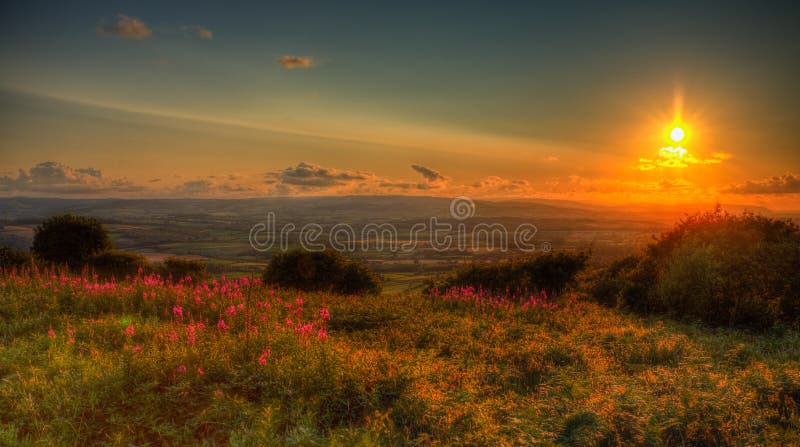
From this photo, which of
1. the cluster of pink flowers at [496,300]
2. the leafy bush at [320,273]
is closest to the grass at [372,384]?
the cluster of pink flowers at [496,300]

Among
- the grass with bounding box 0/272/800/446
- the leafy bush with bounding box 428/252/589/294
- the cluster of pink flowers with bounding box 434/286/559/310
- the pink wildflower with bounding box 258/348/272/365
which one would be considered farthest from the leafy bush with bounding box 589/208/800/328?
the pink wildflower with bounding box 258/348/272/365

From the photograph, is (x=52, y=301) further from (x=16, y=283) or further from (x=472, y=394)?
(x=472, y=394)

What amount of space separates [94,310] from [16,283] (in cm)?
257

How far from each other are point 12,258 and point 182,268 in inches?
180

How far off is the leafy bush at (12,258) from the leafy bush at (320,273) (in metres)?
7.00

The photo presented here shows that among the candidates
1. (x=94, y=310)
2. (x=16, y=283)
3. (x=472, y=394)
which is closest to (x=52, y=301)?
(x=94, y=310)

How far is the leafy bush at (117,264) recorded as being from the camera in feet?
44.1

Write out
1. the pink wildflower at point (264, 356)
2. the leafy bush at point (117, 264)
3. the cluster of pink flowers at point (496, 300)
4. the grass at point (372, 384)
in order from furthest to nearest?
the leafy bush at point (117, 264), the cluster of pink flowers at point (496, 300), the pink wildflower at point (264, 356), the grass at point (372, 384)

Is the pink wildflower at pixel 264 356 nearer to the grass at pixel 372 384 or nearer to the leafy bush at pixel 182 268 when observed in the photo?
the grass at pixel 372 384

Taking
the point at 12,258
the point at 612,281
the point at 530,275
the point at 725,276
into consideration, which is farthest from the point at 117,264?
the point at 725,276

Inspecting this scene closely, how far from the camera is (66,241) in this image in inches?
A: 546

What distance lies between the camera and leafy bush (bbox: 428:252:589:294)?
12352 millimetres

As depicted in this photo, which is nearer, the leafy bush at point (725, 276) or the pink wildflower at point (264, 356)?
the pink wildflower at point (264, 356)

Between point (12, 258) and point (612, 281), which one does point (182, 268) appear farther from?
point (612, 281)
